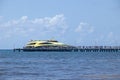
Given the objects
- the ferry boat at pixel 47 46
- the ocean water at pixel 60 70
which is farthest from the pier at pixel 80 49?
the ocean water at pixel 60 70

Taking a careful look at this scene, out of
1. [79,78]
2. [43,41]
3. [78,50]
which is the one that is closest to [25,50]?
[43,41]

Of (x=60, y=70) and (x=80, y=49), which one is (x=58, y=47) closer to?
(x=80, y=49)

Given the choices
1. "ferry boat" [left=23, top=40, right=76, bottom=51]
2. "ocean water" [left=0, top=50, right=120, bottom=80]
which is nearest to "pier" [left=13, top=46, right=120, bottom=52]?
"ferry boat" [left=23, top=40, right=76, bottom=51]

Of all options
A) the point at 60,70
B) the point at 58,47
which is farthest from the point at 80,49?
the point at 60,70

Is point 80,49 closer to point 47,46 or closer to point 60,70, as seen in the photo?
point 47,46

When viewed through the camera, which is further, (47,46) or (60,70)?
(47,46)

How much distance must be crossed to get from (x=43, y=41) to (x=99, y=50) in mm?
22059

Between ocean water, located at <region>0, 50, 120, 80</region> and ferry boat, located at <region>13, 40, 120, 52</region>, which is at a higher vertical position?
ferry boat, located at <region>13, 40, 120, 52</region>

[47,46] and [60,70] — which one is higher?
[47,46]

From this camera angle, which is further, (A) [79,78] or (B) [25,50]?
(B) [25,50]

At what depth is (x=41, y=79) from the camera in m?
34.3

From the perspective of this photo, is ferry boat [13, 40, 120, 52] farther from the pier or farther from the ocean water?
the ocean water

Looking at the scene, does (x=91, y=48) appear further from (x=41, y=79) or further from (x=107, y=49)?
(x=41, y=79)

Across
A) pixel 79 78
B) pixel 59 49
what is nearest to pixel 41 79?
pixel 79 78
